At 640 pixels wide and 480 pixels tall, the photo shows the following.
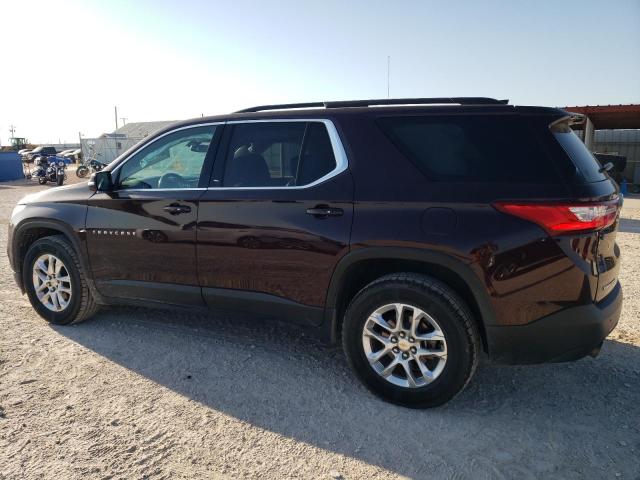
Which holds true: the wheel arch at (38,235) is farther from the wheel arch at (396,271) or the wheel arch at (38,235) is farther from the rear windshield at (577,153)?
the rear windshield at (577,153)

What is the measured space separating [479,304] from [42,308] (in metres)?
3.78

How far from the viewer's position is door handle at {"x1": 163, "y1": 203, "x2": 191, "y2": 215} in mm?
3711

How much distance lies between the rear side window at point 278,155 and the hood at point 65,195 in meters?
1.44

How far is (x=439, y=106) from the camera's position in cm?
310

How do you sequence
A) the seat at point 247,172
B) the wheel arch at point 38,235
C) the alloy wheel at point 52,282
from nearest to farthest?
the seat at point 247,172
the wheel arch at point 38,235
the alloy wheel at point 52,282

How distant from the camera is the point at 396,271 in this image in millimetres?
3172

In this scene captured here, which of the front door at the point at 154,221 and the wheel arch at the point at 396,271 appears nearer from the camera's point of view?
the wheel arch at the point at 396,271

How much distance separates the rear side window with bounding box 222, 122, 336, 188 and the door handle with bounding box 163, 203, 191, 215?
35 centimetres

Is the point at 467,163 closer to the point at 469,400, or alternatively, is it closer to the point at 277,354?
the point at 469,400

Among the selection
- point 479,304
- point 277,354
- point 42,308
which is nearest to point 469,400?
point 479,304

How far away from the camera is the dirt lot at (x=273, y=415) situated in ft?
8.33

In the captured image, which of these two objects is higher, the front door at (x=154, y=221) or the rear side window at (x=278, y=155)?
the rear side window at (x=278, y=155)

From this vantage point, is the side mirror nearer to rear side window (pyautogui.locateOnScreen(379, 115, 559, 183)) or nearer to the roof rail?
the roof rail

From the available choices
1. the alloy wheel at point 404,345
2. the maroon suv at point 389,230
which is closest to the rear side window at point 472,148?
the maroon suv at point 389,230
